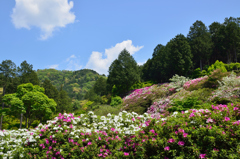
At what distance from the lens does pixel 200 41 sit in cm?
2661

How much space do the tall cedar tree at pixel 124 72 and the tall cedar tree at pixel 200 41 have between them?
12.3m

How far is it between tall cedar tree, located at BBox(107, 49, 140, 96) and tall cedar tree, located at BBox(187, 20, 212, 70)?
1235cm

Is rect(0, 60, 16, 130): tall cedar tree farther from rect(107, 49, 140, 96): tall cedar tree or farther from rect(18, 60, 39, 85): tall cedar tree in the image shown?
rect(107, 49, 140, 96): tall cedar tree

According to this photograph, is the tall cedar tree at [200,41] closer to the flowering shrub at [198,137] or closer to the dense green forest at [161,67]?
the dense green forest at [161,67]

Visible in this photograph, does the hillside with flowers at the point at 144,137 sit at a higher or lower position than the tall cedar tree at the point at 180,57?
lower

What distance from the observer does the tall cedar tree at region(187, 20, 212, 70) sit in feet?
88.0

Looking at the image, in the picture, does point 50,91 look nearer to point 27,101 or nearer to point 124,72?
point 27,101

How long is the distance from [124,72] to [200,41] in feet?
50.1

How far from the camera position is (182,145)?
2.65 m

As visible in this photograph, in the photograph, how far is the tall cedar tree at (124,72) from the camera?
901 inches

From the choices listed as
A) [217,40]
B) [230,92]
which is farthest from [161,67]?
[230,92]

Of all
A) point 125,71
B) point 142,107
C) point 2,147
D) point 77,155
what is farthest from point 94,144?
point 125,71

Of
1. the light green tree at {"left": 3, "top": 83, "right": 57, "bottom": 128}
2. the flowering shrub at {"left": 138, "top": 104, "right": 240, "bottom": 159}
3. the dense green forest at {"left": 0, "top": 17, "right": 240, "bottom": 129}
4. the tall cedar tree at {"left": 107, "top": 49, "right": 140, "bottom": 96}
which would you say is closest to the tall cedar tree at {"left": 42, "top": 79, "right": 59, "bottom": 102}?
the dense green forest at {"left": 0, "top": 17, "right": 240, "bottom": 129}

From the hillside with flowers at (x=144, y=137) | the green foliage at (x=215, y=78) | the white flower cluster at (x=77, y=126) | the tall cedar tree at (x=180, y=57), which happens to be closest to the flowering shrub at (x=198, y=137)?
the hillside with flowers at (x=144, y=137)
